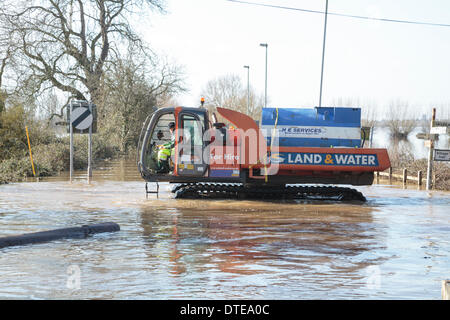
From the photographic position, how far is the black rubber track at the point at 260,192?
14484 mm

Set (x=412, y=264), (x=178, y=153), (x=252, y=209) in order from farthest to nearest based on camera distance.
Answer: (x=178, y=153), (x=252, y=209), (x=412, y=264)

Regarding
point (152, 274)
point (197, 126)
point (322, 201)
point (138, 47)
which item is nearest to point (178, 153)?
point (197, 126)

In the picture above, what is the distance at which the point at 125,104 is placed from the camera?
126ft

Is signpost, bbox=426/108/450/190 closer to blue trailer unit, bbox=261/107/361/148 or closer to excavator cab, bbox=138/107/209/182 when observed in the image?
blue trailer unit, bbox=261/107/361/148

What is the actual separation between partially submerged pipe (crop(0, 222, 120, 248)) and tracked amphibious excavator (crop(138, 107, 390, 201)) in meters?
5.13

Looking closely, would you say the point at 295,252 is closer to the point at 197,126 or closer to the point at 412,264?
the point at 412,264

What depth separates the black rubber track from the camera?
47.5ft

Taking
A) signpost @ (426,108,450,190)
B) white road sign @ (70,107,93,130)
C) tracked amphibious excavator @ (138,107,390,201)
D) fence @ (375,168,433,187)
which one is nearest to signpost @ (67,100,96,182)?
white road sign @ (70,107,93,130)

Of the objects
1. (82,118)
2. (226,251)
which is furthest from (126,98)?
(226,251)

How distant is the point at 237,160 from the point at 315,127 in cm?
249

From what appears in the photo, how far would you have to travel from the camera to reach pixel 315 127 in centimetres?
1543

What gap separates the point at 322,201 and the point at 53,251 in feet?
28.6

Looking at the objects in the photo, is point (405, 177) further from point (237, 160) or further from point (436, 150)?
point (237, 160)


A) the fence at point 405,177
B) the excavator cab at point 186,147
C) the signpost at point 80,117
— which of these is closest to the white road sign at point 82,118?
the signpost at point 80,117
